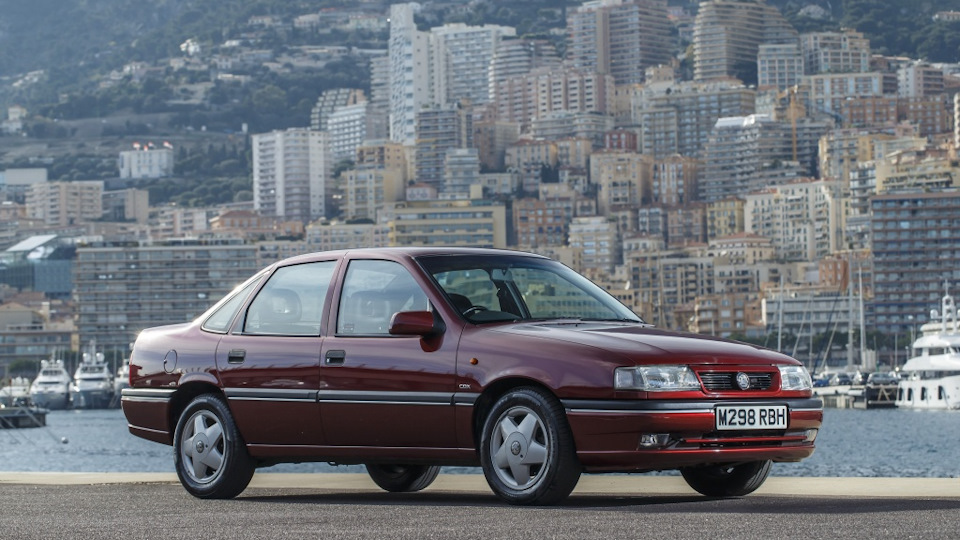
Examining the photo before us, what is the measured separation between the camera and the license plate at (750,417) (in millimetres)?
9211

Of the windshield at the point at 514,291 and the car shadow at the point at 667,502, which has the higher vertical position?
the windshield at the point at 514,291

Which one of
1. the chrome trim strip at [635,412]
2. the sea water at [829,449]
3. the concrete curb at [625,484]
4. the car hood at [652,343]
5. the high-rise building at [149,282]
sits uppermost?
the car hood at [652,343]

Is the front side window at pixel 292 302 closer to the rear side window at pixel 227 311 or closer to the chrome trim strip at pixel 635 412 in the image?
the rear side window at pixel 227 311

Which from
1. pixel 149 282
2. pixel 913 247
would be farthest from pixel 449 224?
pixel 913 247

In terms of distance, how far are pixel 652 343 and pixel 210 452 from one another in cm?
271

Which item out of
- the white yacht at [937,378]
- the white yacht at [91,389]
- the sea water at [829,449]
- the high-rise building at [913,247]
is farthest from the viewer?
the high-rise building at [913,247]

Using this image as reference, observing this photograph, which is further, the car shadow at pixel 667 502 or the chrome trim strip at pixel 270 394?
the chrome trim strip at pixel 270 394

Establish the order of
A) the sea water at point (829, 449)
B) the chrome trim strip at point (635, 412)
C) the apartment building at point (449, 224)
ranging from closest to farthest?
1. the chrome trim strip at point (635, 412)
2. the sea water at point (829, 449)
3. the apartment building at point (449, 224)

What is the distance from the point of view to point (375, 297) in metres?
10.3

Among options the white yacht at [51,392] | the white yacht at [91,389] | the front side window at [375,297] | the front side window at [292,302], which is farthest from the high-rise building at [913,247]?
the front side window at [375,297]

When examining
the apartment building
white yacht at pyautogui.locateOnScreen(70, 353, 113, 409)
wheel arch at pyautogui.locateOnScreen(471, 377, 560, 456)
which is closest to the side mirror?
wheel arch at pyautogui.locateOnScreen(471, 377, 560, 456)

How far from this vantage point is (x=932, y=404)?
9944 cm

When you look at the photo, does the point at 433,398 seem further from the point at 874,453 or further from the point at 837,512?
the point at 874,453

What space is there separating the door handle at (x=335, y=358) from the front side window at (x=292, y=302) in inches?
8.2
